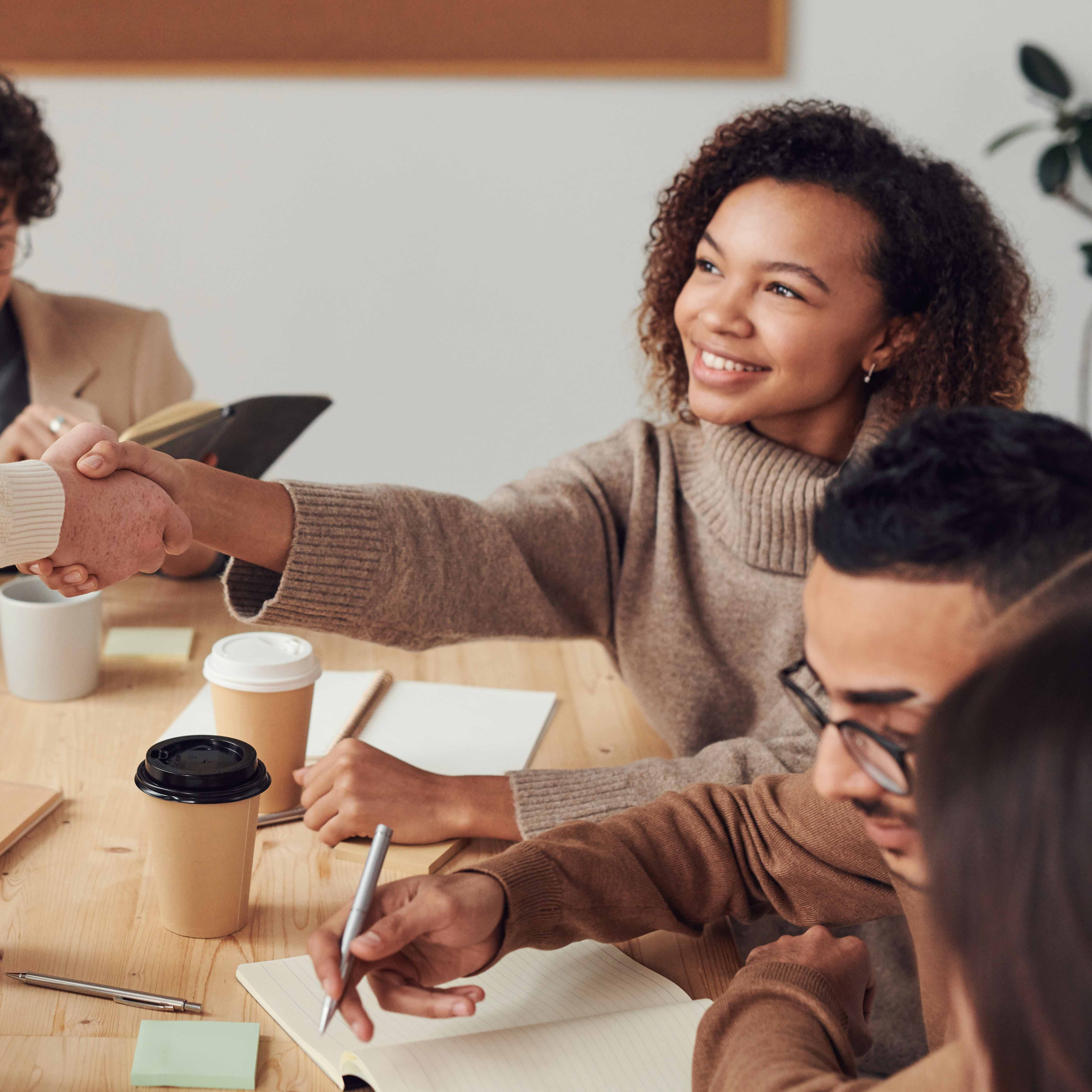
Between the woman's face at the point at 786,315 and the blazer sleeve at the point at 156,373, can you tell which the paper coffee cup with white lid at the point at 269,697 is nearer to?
the woman's face at the point at 786,315

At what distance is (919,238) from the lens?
120cm

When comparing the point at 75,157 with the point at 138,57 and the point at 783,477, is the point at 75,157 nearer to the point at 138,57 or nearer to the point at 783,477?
the point at 138,57

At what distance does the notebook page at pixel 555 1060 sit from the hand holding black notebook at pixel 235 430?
76cm

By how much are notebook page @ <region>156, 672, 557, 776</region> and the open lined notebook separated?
0.90ft

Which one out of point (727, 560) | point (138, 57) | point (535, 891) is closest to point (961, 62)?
point (138, 57)

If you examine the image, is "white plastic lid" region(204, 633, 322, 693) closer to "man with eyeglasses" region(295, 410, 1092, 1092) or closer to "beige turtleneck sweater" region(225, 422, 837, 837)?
"beige turtleneck sweater" region(225, 422, 837, 837)

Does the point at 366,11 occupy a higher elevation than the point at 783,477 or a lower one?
higher

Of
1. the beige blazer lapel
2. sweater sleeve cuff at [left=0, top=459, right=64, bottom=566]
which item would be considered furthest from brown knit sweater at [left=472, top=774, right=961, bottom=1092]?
the beige blazer lapel

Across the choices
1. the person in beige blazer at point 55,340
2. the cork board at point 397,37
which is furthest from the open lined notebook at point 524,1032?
the cork board at point 397,37

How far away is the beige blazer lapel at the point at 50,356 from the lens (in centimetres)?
182

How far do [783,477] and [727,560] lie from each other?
0.12 m

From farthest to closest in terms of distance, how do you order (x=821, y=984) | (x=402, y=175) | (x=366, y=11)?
1. (x=402, y=175)
2. (x=366, y=11)
3. (x=821, y=984)

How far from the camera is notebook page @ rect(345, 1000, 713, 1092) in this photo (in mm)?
700

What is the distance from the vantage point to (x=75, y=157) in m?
2.81
